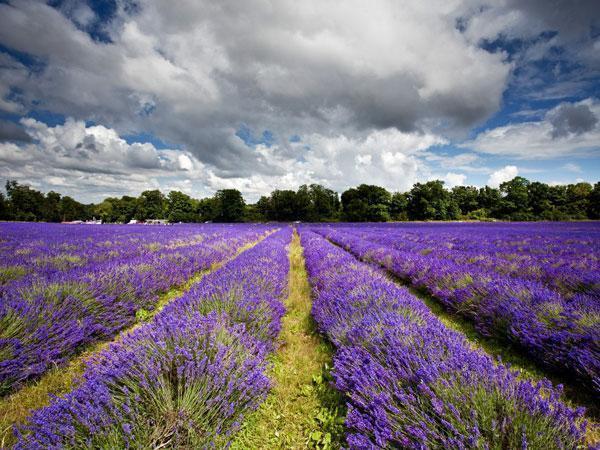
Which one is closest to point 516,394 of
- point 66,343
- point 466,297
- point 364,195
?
point 466,297

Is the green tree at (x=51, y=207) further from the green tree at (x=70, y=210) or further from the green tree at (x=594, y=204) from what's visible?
the green tree at (x=594, y=204)

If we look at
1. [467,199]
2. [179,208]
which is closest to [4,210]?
[179,208]

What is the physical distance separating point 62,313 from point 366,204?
5906cm

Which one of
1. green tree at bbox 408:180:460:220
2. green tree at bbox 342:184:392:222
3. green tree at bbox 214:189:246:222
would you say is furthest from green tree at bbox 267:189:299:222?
green tree at bbox 408:180:460:220

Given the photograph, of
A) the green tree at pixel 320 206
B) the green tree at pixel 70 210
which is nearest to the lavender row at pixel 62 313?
the green tree at pixel 320 206

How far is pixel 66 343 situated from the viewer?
2506mm

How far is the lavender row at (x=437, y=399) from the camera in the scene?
3.82 ft

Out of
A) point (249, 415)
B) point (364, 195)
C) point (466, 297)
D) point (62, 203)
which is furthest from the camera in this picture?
point (62, 203)

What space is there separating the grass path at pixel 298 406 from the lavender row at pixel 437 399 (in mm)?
281

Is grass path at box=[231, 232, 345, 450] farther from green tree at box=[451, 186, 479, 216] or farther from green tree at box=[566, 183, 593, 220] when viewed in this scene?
green tree at box=[451, 186, 479, 216]

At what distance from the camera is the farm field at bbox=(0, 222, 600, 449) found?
126 centimetres

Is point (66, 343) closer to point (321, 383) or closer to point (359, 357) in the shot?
point (321, 383)

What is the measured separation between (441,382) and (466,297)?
293 cm

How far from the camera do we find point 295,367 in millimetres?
2596
